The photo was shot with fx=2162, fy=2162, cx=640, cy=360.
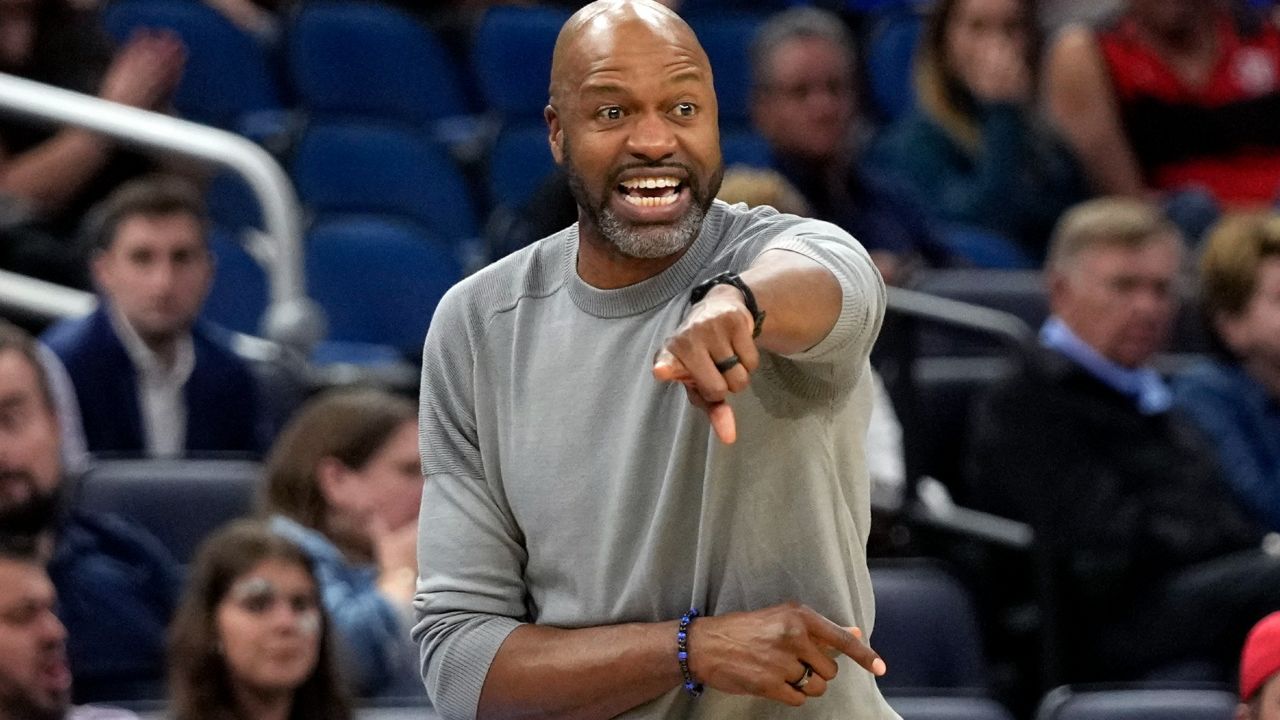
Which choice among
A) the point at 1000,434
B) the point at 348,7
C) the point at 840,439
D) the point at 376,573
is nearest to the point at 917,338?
the point at 1000,434

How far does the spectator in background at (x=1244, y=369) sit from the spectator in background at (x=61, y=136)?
2.54m

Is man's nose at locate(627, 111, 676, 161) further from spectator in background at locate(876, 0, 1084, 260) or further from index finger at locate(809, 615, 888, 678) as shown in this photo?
spectator in background at locate(876, 0, 1084, 260)

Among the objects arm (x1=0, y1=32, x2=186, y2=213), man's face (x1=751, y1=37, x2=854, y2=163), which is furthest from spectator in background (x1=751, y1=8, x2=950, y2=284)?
arm (x1=0, y1=32, x2=186, y2=213)

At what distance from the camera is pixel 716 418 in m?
1.53

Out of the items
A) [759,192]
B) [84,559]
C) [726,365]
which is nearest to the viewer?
[726,365]

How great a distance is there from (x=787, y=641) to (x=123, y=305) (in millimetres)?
3114

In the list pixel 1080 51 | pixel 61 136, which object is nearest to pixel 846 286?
pixel 61 136

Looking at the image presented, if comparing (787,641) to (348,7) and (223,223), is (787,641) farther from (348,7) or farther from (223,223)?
(348,7)

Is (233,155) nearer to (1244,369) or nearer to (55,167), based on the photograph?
(55,167)

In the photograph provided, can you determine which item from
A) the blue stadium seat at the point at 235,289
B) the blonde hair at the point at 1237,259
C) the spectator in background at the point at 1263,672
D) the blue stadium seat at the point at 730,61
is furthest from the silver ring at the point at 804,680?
the blue stadium seat at the point at 730,61

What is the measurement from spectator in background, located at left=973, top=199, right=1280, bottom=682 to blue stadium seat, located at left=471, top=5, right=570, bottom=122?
2.20 meters

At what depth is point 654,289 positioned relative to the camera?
181cm

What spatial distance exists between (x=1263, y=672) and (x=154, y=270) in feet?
8.19

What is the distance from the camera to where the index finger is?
1.67 metres
